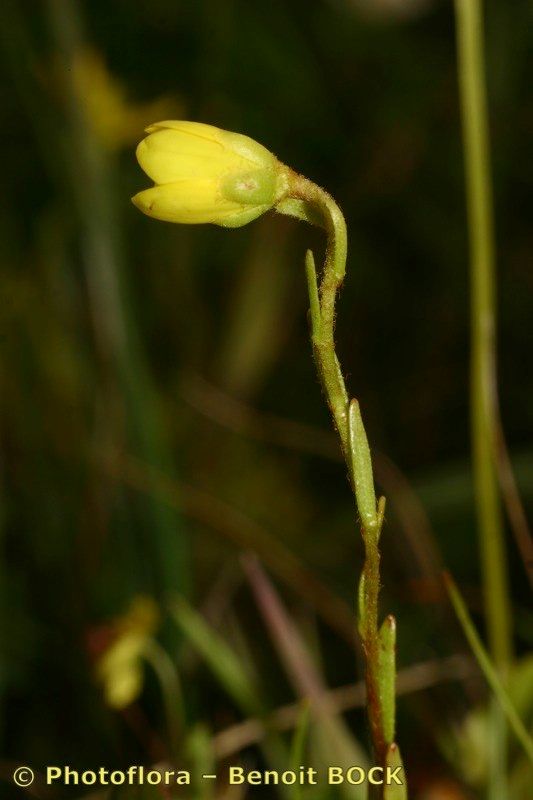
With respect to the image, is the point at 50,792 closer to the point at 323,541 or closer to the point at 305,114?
the point at 323,541

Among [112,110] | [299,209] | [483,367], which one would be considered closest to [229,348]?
[112,110]

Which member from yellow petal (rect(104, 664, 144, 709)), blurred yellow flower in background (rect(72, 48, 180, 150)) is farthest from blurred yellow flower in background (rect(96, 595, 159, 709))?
blurred yellow flower in background (rect(72, 48, 180, 150))

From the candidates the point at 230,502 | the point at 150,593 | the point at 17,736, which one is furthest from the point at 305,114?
the point at 17,736

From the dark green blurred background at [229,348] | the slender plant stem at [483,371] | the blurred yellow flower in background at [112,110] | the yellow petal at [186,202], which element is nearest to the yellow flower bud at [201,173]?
the yellow petal at [186,202]

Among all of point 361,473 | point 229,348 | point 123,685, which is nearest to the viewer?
point 361,473

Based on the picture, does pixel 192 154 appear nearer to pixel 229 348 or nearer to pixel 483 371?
pixel 483 371

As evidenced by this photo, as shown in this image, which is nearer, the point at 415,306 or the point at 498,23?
the point at 415,306

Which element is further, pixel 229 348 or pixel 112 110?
pixel 112 110

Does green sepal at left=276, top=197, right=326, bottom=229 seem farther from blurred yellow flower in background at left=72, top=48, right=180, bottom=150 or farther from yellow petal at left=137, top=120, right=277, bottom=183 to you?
blurred yellow flower in background at left=72, top=48, right=180, bottom=150
